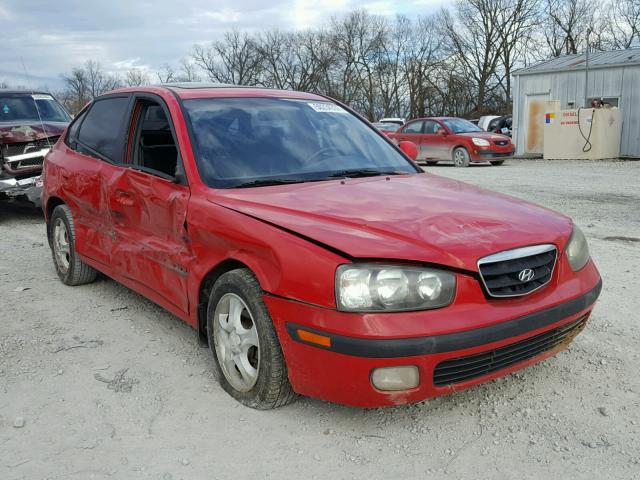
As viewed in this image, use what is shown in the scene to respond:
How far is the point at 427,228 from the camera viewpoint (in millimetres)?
2676

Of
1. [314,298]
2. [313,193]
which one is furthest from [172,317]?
[314,298]

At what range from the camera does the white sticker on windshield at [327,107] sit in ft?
13.6

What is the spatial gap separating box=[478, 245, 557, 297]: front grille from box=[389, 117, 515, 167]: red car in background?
14.3 meters

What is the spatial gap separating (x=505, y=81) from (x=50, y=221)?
2018 inches

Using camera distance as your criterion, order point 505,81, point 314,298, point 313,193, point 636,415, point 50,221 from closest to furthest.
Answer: point 314,298 → point 636,415 → point 313,193 → point 50,221 → point 505,81

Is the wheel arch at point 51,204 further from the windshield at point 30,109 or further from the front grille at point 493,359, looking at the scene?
the windshield at point 30,109

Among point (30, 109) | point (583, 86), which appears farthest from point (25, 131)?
point (583, 86)

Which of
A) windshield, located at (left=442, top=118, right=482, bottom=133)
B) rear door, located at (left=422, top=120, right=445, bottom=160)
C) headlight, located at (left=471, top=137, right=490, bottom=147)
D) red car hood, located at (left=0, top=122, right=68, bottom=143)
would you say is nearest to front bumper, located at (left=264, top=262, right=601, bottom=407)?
red car hood, located at (left=0, top=122, right=68, bottom=143)

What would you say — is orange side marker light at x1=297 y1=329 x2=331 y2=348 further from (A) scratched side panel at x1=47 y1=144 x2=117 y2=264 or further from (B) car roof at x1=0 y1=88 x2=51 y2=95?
(B) car roof at x1=0 y1=88 x2=51 y2=95

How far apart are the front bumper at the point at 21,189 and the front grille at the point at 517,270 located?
748 centimetres

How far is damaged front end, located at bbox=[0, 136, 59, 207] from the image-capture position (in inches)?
331

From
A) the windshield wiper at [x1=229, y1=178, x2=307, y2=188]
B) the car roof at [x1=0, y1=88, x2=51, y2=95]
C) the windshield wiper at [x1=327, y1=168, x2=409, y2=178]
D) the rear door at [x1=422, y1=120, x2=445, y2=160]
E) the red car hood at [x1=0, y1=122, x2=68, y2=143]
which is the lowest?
the rear door at [x1=422, y1=120, x2=445, y2=160]

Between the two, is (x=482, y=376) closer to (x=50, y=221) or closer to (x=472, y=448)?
(x=472, y=448)

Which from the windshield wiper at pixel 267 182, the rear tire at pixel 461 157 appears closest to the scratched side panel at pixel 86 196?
the windshield wiper at pixel 267 182
